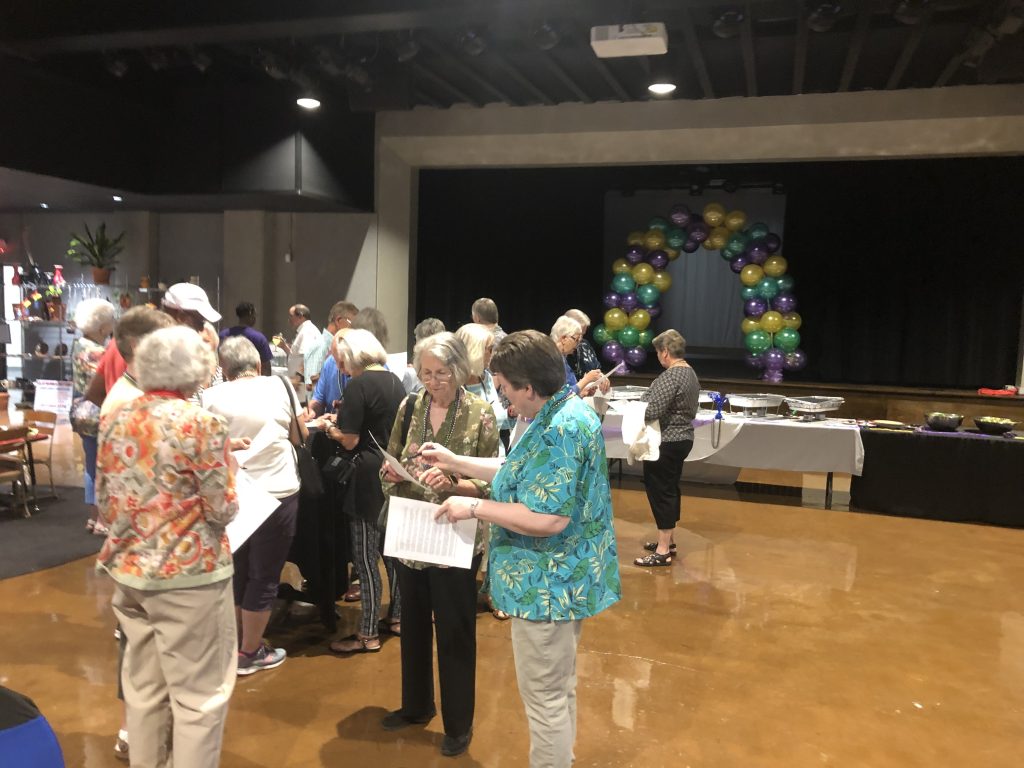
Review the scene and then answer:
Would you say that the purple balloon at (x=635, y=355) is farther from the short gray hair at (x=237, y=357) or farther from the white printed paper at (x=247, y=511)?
the white printed paper at (x=247, y=511)

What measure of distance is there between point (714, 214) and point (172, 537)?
8097mm

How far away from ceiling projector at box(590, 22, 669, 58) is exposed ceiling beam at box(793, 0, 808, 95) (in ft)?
3.12

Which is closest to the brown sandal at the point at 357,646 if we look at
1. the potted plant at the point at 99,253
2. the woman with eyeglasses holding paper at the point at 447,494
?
the woman with eyeglasses holding paper at the point at 447,494

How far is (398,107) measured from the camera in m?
6.26

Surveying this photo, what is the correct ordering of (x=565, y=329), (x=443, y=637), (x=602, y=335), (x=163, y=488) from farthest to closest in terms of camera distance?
(x=602, y=335), (x=565, y=329), (x=443, y=637), (x=163, y=488)

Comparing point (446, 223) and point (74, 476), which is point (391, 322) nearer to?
point (446, 223)

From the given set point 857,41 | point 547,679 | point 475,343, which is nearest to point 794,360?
point 857,41

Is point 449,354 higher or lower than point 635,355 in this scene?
higher

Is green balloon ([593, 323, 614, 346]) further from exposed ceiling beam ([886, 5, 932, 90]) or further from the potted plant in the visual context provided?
the potted plant

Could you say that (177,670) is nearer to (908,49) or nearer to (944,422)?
(944,422)

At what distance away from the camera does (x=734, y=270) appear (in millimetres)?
9188

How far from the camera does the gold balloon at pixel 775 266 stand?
28.8 feet

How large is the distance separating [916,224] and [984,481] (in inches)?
173

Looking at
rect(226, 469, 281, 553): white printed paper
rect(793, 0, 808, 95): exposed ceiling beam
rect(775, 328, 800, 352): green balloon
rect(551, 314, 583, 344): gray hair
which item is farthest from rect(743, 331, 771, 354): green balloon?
rect(226, 469, 281, 553): white printed paper
